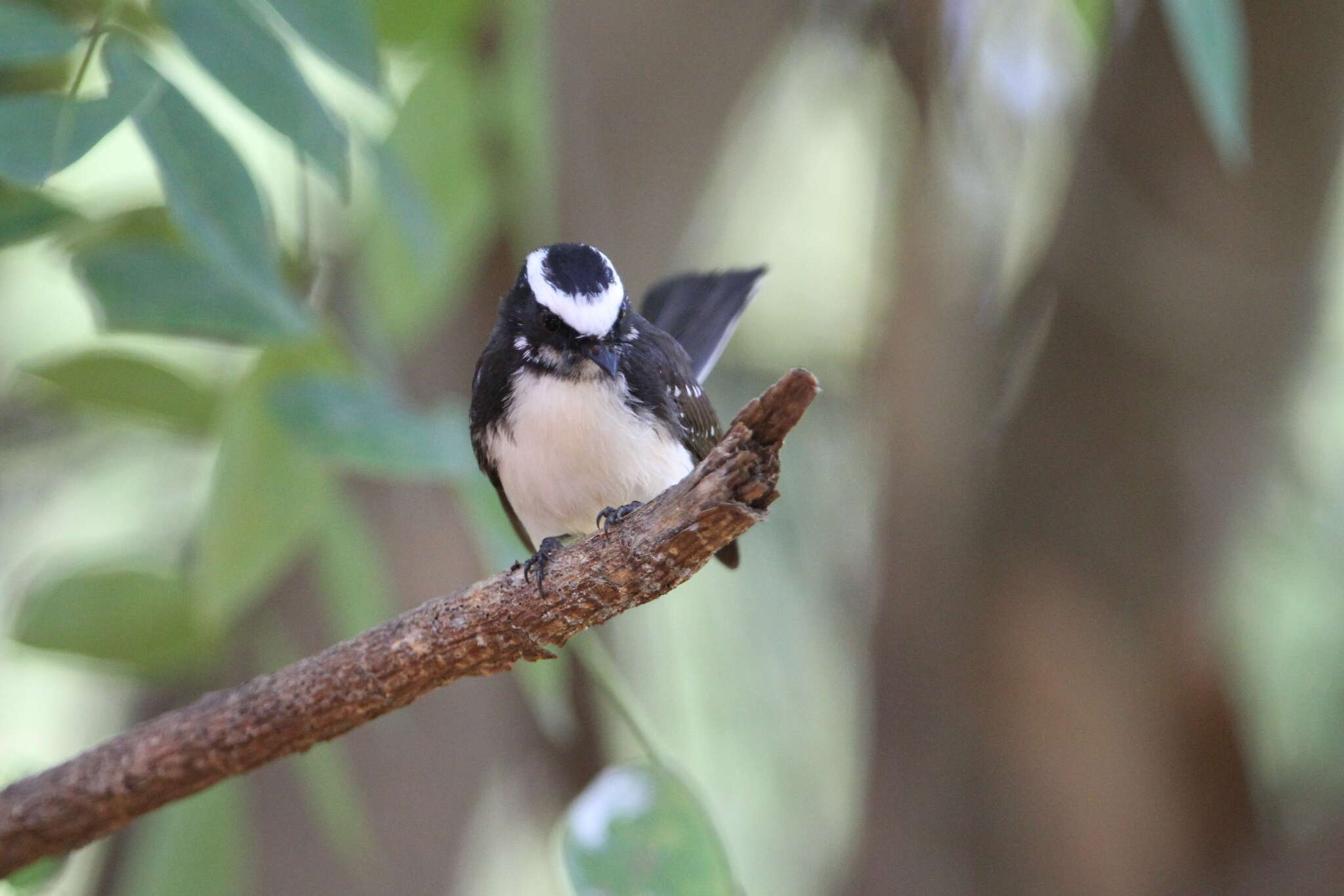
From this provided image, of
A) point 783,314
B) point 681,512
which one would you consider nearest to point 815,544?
point 783,314

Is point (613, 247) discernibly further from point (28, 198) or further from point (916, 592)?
point (28, 198)

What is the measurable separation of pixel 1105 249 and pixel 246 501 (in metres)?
2.53

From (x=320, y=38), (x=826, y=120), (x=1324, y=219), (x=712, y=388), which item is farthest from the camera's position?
(x=826, y=120)

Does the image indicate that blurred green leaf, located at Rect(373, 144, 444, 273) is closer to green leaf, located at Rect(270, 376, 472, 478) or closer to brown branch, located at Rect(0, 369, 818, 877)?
green leaf, located at Rect(270, 376, 472, 478)

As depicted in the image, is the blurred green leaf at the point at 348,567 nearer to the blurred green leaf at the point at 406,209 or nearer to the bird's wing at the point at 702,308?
the blurred green leaf at the point at 406,209

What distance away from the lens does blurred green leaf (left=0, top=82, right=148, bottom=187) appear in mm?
1633

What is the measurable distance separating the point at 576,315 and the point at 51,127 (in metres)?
1.07

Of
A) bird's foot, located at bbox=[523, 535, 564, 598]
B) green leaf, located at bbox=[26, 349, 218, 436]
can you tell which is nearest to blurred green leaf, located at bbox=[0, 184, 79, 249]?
green leaf, located at bbox=[26, 349, 218, 436]

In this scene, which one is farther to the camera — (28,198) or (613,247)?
(613,247)

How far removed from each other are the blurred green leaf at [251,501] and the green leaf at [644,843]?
0.66m

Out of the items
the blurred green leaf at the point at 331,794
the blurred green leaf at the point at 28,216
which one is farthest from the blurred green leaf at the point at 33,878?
the blurred green leaf at the point at 28,216

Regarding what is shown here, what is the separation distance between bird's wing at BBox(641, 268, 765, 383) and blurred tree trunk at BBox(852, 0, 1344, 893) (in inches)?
30.9

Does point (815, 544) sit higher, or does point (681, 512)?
point (815, 544)

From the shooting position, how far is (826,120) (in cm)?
451
